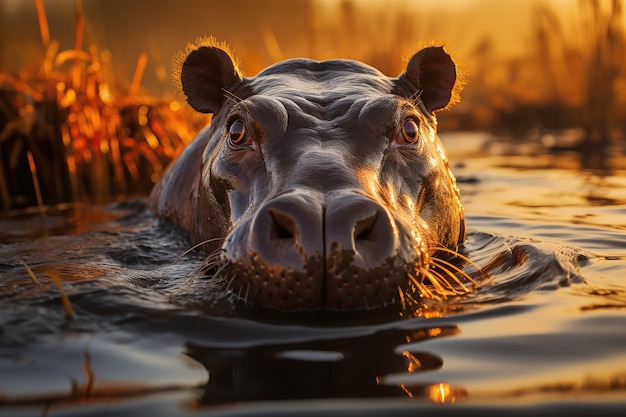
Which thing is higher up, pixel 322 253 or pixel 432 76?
pixel 432 76

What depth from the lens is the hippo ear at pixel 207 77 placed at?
4.99 metres

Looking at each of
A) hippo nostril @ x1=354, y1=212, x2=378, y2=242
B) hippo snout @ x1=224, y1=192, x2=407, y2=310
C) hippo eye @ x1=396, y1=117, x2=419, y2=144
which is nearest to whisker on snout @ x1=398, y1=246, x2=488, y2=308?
hippo snout @ x1=224, y1=192, x2=407, y2=310

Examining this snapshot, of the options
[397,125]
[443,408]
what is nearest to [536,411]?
[443,408]

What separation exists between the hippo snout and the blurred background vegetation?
7.48 ft

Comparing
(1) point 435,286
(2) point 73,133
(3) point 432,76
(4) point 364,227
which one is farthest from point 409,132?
(2) point 73,133

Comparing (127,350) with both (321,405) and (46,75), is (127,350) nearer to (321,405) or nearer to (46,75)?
(321,405)

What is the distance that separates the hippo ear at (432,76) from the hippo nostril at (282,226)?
204cm

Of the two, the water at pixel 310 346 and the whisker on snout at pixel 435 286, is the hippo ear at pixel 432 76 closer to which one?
the water at pixel 310 346

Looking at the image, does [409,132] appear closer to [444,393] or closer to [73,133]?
[444,393]

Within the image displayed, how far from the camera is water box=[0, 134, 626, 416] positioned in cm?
228

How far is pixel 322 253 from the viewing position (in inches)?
120

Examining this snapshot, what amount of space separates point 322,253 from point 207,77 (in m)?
2.43

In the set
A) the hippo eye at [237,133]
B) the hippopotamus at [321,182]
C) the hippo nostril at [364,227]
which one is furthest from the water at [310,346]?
the hippo eye at [237,133]

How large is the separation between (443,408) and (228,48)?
343 cm
